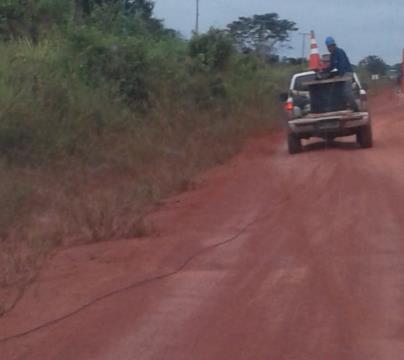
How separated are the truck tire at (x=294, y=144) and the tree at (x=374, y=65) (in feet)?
184

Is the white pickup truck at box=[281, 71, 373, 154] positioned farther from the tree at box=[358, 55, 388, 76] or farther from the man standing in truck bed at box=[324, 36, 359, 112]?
the tree at box=[358, 55, 388, 76]

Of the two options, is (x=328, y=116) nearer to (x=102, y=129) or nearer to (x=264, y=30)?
(x=102, y=129)

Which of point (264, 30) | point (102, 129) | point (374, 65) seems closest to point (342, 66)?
point (102, 129)

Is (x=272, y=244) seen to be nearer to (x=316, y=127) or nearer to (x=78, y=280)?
(x=78, y=280)

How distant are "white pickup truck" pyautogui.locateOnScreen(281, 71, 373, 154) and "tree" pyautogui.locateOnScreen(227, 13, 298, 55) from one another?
2721 centimetres

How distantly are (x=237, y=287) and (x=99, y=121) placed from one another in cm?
1372

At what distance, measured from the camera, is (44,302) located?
418 inches

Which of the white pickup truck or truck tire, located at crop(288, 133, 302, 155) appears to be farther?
truck tire, located at crop(288, 133, 302, 155)

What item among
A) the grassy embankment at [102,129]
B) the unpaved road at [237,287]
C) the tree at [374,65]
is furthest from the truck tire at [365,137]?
the tree at [374,65]

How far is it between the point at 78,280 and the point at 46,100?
1082 centimetres

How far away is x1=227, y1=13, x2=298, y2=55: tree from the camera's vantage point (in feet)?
182

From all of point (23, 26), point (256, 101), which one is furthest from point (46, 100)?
point (256, 101)

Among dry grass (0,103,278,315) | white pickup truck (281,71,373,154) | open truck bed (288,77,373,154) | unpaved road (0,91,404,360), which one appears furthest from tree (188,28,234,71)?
unpaved road (0,91,404,360)

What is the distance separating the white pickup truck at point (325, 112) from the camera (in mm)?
24641
